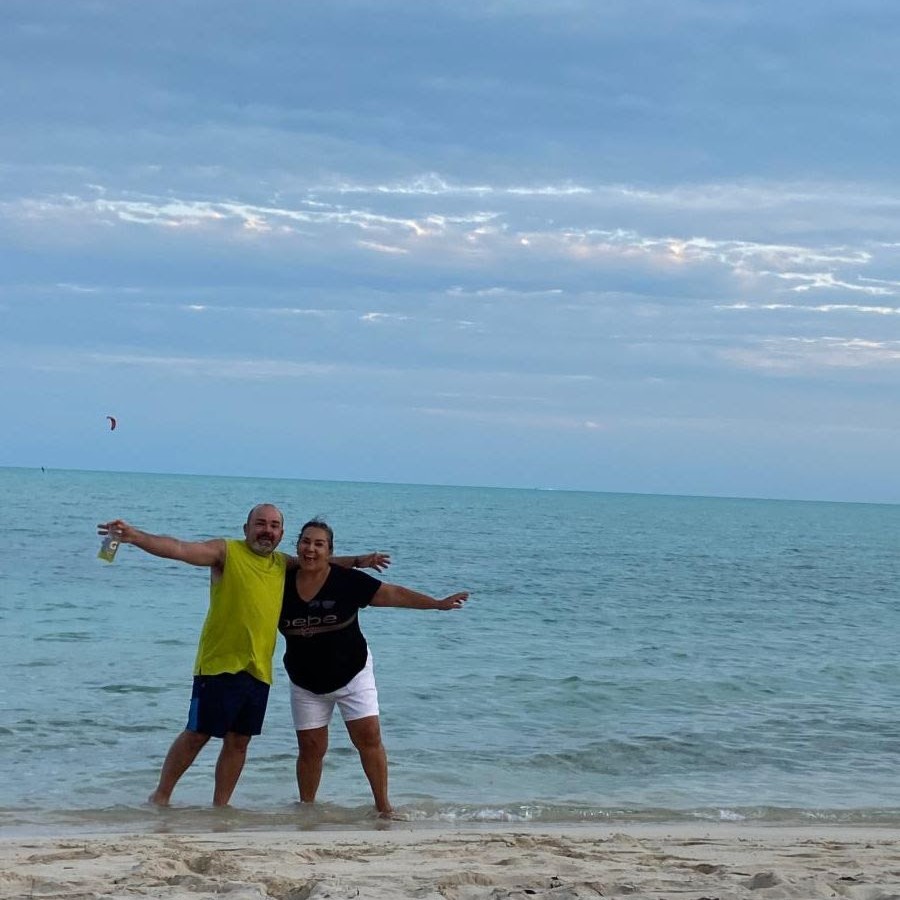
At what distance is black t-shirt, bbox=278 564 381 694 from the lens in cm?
709

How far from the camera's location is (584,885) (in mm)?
5195

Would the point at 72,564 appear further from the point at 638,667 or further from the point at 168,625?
the point at 638,667

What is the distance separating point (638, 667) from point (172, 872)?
9.80 metres

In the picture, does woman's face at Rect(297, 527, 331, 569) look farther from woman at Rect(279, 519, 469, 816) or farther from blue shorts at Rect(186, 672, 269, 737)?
blue shorts at Rect(186, 672, 269, 737)

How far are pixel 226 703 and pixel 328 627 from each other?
0.70 metres

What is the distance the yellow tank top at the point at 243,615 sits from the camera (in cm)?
688

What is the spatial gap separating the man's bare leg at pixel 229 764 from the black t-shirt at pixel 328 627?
20.2 inches

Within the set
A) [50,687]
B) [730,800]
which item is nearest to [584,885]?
[730,800]

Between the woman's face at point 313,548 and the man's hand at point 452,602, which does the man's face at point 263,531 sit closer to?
the woman's face at point 313,548

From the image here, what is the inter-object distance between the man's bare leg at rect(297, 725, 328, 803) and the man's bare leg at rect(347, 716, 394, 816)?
0.19 meters

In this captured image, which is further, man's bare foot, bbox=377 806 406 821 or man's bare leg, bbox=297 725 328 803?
man's bare foot, bbox=377 806 406 821

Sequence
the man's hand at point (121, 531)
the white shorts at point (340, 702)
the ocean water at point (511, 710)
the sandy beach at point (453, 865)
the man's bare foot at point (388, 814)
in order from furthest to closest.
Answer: the ocean water at point (511, 710) → the man's bare foot at point (388, 814) → the white shorts at point (340, 702) → the man's hand at point (121, 531) → the sandy beach at point (453, 865)

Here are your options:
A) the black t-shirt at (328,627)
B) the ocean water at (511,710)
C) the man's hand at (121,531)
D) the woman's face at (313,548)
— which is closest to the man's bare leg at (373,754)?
the ocean water at (511,710)

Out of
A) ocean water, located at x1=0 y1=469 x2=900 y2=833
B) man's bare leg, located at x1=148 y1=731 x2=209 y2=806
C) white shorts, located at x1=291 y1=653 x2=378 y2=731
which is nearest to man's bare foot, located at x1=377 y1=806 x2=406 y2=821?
ocean water, located at x1=0 y1=469 x2=900 y2=833
